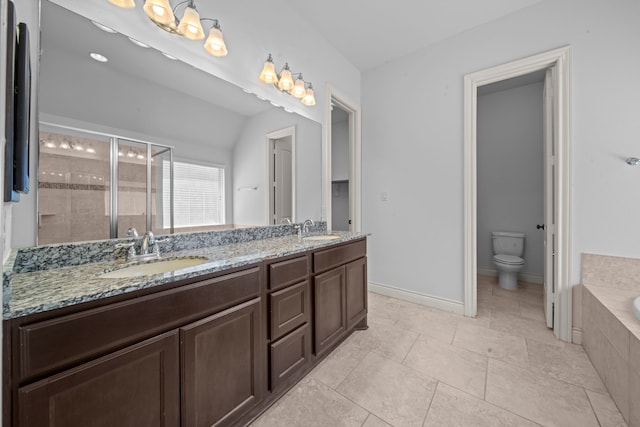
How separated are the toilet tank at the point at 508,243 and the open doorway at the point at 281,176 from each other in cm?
300

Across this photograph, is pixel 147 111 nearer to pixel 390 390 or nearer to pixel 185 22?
pixel 185 22

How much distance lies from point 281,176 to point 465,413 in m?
1.96

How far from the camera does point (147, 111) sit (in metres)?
1.36

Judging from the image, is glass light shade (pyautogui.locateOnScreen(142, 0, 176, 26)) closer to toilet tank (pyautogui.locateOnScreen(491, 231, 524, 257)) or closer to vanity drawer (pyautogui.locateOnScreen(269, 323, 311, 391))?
vanity drawer (pyautogui.locateOnScreen(269, 323, 311, 391))

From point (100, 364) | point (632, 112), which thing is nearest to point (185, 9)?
point (100, 364)

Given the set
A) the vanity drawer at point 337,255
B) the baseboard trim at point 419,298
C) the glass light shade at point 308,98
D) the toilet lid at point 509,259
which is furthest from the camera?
the toilet lid at point 509,259

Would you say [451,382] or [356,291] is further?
[356,291]

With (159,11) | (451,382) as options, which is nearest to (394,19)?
(159,11)

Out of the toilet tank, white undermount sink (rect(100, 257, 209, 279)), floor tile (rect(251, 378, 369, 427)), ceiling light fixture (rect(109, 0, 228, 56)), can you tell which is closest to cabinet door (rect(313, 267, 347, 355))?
floor tile (rect(251, 378, 369, 427))

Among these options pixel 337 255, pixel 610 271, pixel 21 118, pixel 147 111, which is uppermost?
pixel 147 111

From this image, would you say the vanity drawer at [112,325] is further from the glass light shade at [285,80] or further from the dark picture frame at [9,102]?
the glass light shade at [285,80]

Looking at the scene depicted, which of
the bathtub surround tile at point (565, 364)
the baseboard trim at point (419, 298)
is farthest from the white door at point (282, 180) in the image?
the bathtub surround tile at point (565, 364)

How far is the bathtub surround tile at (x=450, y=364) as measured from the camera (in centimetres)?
150

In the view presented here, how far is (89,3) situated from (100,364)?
5.04ft
